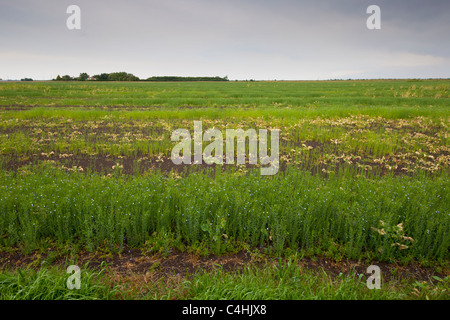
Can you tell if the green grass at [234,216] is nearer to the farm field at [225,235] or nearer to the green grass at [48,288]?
the farm field at [225,235]

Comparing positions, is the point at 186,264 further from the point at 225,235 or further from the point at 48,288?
the point at 48,288

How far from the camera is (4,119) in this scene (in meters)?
12.9

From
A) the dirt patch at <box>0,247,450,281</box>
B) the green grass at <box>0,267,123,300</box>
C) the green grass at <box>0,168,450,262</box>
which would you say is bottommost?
the dirt patch at <box>0,247,450,281</box>

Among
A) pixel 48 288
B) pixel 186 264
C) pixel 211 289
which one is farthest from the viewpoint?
pixel 186 264

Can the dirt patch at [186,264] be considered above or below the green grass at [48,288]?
below

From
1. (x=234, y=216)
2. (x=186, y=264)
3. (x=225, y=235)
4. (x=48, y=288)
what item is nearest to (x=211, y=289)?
(x=186, y=264)

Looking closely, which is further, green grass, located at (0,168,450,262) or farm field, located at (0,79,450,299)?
green grass, located at (0,168,450,262)

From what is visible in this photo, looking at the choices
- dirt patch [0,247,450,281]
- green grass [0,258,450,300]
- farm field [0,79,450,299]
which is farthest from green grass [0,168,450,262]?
green grass [0,258,450,300]

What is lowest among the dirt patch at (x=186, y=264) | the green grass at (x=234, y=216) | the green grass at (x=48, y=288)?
the dirt patch at (x=186, y=264)

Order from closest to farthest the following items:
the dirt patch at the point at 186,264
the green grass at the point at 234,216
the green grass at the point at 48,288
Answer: the green grass at the point at 48,288 < the dirt patch at the point at 186,264 < the green grass at the point at 234,216

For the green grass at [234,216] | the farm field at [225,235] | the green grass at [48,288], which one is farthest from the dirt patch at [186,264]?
the green grass at [48,288]

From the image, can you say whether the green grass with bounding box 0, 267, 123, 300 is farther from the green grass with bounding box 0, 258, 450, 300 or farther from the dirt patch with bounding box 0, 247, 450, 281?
the dirt patch with bounding box 0, 247, 450, 281
